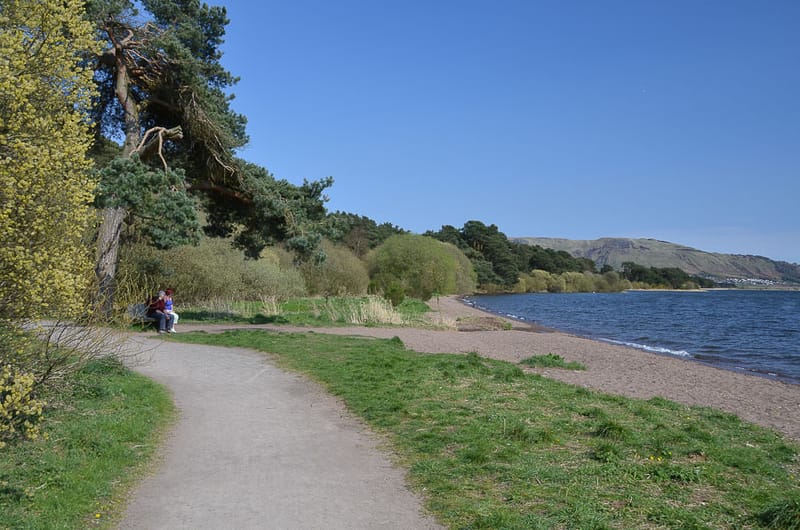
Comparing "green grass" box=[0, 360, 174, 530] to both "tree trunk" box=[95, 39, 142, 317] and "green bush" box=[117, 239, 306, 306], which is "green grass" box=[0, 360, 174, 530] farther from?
"green bush" box=[117, 239, 306, 306]

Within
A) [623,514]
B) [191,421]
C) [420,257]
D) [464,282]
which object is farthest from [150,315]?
[464,282]

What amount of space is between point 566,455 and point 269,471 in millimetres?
3363

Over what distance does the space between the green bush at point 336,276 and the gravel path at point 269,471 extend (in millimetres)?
37789

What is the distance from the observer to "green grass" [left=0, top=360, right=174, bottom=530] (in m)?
5.34

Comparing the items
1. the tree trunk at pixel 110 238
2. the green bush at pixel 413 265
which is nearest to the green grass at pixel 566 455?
the tree trunk at pixel 110 238

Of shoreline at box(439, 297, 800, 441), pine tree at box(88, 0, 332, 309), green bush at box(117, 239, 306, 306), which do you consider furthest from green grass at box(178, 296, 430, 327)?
shoreline at box(439, 297, 800, 441)

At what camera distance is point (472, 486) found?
20.4 ft

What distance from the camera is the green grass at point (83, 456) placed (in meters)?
5.34

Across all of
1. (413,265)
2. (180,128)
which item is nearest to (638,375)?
(180,128)

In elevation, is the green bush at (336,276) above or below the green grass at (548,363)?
above

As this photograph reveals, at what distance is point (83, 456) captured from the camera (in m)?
6.67

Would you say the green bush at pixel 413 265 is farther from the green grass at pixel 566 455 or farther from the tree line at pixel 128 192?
the green grass at pixel 566 455

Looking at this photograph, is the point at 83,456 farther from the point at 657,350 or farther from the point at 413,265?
the point at 413,265

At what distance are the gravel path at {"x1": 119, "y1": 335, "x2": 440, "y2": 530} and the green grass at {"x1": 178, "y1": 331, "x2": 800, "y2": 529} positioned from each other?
0.42 meters
